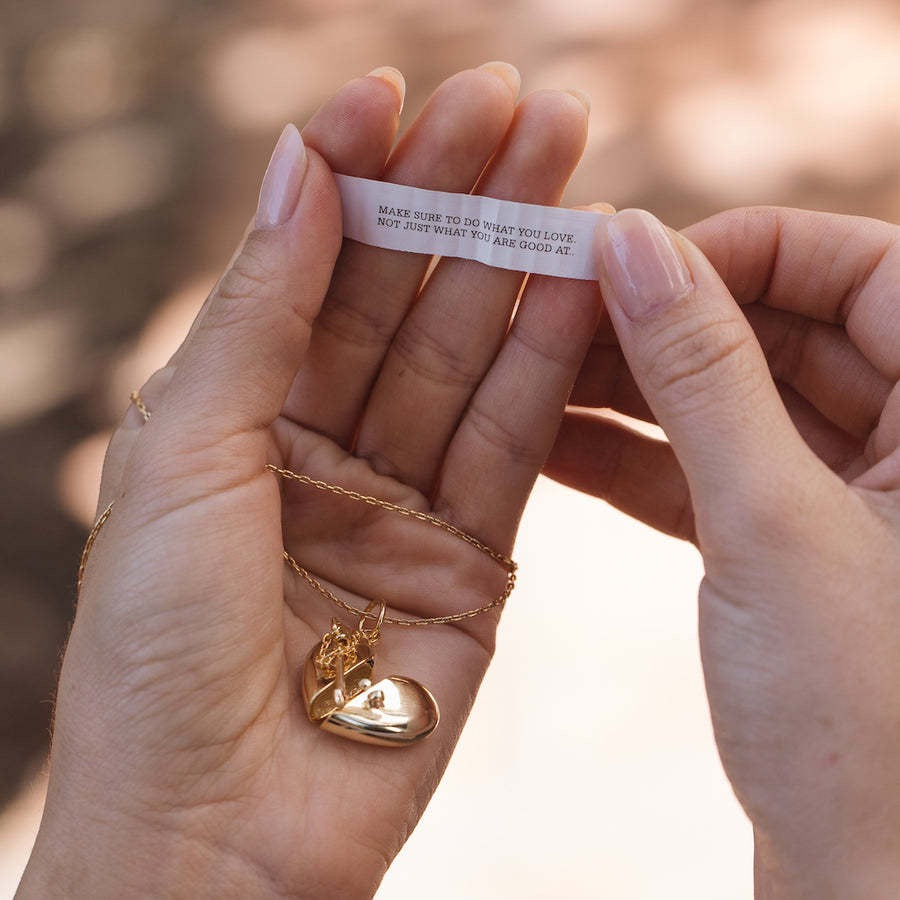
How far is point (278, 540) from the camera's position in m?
1.11

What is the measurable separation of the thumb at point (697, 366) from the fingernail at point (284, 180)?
337 millimetres

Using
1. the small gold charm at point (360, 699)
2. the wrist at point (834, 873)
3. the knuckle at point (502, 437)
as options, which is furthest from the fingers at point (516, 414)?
the wrist at point (834, 873)

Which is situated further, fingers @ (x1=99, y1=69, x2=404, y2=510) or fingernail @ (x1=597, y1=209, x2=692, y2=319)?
fingers @ (x1=99, y1=69, x2=404, y2=510)

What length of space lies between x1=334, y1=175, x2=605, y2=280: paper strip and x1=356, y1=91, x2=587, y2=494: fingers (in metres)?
0.03

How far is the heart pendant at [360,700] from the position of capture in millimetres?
1108

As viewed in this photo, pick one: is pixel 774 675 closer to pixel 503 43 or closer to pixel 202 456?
pixel 202 456

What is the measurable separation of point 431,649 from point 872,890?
1.81ft

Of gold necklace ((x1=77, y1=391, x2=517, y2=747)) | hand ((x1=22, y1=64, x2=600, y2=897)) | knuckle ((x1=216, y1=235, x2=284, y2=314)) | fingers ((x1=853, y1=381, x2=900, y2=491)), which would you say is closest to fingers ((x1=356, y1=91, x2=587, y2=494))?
hand ((x1=22, y1=64, x2=600, y2=897))

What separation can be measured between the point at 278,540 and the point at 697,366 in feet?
1.62

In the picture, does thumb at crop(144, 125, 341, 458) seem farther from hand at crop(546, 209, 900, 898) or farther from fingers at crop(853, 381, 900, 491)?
fingers at crop(853, 381, 900, 491)

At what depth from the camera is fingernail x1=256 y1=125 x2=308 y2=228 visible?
1.06 meters

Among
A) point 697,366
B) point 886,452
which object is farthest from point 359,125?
point 886,452

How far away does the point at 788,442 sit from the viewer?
93cm

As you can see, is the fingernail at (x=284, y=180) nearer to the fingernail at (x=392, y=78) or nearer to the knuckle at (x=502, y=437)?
the fingernail at (x=392, y=78)
